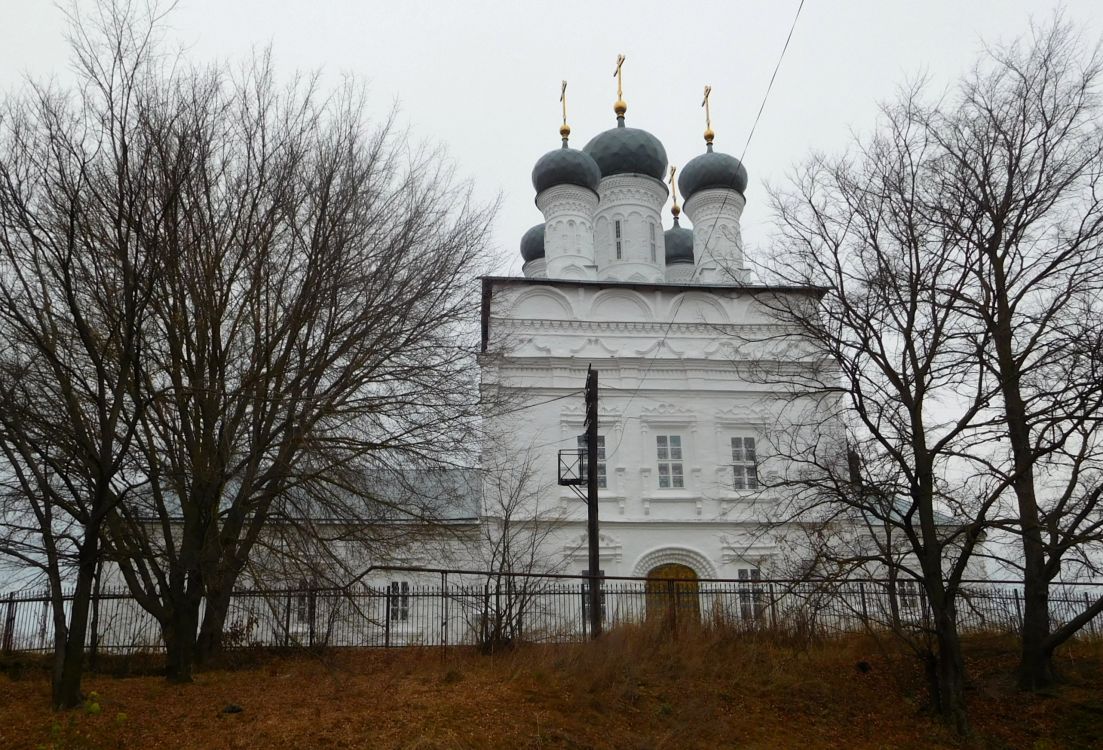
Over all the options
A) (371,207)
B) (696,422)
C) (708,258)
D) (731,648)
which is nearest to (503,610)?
(731,648)

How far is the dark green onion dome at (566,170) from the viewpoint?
83.8ft

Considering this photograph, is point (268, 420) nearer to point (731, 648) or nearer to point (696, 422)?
point (731, 648)

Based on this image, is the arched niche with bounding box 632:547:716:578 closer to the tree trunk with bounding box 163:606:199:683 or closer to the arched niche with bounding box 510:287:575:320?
the arched niche with bounding box 510:287:575:320

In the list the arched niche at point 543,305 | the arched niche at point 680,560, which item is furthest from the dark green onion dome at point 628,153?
the arched niche at point 680,560

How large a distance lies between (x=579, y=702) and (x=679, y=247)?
2409 cm

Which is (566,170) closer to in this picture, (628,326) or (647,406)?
(628,326)

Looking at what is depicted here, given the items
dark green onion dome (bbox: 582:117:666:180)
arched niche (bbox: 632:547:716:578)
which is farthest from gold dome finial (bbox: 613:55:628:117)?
arched niche (bbox: 632:547:716:578)

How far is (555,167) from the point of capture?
1009 inches

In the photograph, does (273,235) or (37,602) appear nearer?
(273,235)

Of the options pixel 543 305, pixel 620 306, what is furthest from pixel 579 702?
pixel 620 306

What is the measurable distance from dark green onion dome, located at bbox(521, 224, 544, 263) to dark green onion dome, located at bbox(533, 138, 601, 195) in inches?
227

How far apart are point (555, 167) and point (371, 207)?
13845 millimetres

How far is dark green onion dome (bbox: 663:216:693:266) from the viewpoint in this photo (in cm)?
3180

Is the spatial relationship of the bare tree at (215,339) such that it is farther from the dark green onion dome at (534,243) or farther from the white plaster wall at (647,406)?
the dark green onion dome at (534,243)
